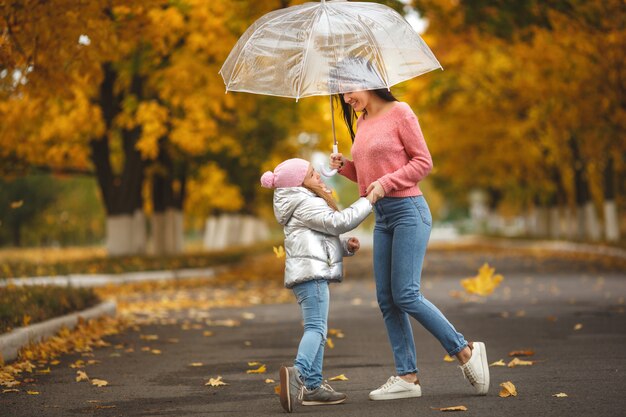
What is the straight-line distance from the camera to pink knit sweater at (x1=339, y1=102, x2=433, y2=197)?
6688mm

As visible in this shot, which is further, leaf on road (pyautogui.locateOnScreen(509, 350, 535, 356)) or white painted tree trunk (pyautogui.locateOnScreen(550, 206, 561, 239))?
white painted tree trunk (pyautogui.locateOnScreen(550, 206, 561, 239))

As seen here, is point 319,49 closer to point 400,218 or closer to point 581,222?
point 400,218

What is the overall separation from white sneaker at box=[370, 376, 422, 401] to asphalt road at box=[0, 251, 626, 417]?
0.08 metres

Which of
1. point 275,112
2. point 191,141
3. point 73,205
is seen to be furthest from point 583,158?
point 73,205

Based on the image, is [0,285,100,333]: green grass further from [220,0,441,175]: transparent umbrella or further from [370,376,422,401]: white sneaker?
[370,376,422,401]: white sneaker

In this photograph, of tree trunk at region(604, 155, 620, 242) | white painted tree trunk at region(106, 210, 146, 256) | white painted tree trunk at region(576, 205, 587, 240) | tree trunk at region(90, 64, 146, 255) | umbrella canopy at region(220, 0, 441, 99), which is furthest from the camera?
white painted tree trunk at region(576, 205, 587, 240)

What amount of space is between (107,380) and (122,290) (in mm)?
12444

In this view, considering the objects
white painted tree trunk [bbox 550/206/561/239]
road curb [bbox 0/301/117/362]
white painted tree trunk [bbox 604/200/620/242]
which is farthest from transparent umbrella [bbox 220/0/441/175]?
white painted tree trunk [bbox 550/206/561/239]

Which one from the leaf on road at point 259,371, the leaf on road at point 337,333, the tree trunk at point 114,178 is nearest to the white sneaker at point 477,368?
the leaf on road at point 259,371

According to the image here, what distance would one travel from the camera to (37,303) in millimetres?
11633

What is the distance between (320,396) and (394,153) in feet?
5.11

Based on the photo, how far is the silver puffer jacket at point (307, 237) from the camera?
22.1 ft

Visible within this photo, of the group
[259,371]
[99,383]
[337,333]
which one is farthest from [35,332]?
[337,333]

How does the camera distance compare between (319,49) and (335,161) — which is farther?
(319,49)
